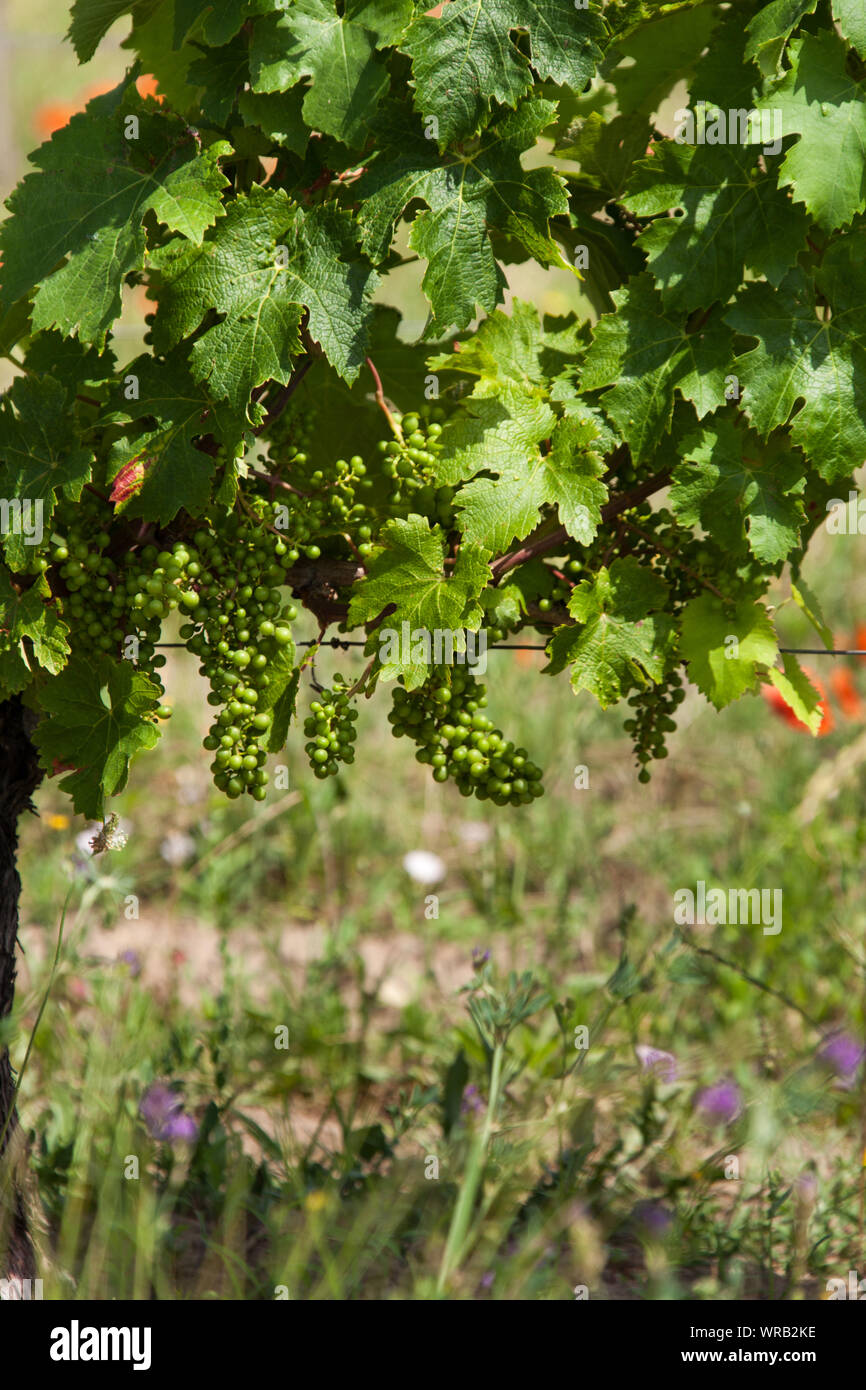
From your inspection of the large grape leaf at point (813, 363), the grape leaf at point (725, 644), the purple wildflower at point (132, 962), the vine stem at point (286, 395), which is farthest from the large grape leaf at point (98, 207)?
the purple wildflower at point (132, 962)

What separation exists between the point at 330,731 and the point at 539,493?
448mm

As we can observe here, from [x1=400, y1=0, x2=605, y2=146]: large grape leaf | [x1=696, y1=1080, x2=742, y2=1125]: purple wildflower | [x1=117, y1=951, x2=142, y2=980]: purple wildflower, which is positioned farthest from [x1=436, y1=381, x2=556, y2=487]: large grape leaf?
[x1=696, y1=1080, x2=742, y2=1125]: purple wildflower

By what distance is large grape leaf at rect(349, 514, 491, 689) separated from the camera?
5.57 feet

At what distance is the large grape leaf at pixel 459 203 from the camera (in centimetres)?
165

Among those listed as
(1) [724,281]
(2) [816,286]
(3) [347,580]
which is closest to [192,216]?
(3) [347,580]

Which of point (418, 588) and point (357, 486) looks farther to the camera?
point (357, 486)

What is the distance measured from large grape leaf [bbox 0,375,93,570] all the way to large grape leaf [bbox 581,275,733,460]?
2.40ft

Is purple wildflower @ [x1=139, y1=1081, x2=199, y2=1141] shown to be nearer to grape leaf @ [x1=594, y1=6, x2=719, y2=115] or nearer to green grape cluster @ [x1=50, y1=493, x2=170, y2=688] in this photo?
green grape cluster @ [x1=50, y1=493, x2=170, y2=688]

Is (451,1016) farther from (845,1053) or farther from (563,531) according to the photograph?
(563,531)

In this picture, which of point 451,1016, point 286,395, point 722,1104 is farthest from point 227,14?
point 451,1016

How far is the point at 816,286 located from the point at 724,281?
157 mm

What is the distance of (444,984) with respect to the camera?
3674 mm

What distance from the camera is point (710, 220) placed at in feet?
5.60
